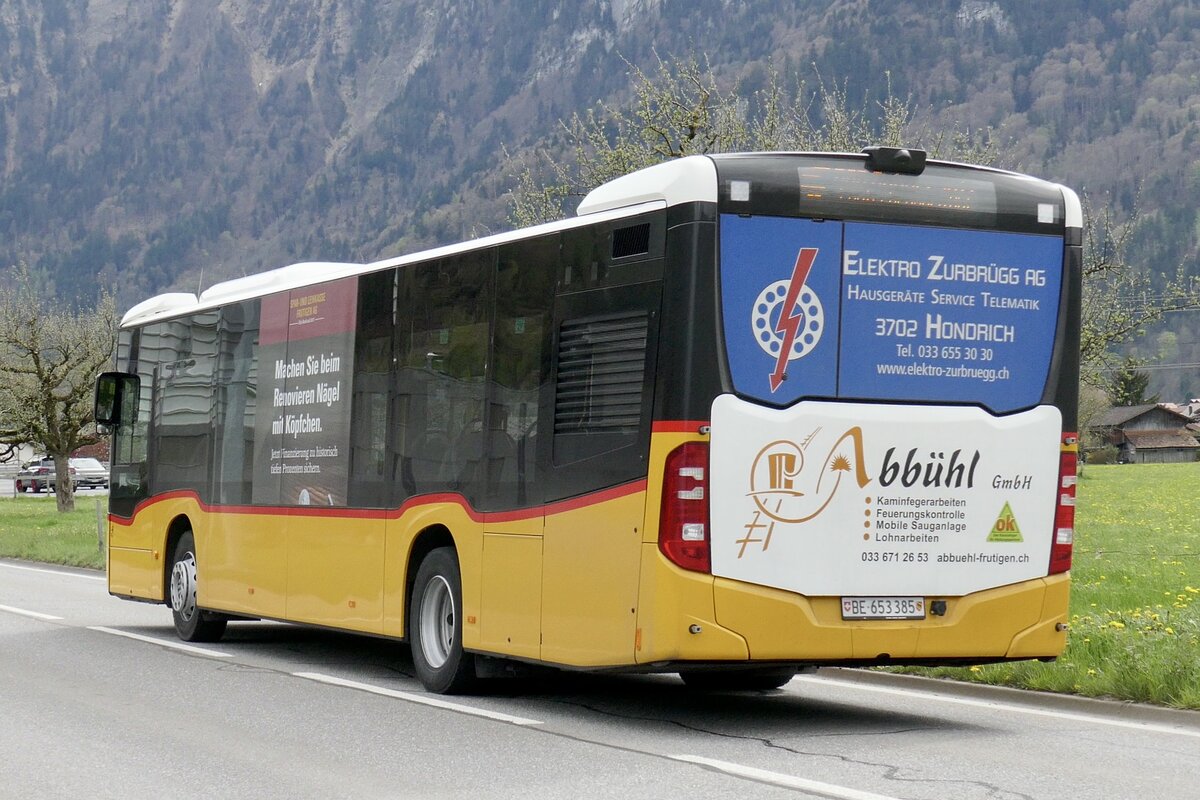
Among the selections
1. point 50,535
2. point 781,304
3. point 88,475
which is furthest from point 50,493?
point 781,304

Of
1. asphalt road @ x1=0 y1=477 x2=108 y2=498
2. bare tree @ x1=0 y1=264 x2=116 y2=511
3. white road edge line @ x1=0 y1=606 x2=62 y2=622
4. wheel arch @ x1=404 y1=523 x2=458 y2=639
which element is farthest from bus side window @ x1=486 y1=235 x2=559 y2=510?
asphalt road @ x1=0 y1=477 x2=108 y2=498

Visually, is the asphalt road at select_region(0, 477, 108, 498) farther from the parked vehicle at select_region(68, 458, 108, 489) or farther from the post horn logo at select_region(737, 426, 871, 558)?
the post horn logo at select_region(737, 426, 871, 558)

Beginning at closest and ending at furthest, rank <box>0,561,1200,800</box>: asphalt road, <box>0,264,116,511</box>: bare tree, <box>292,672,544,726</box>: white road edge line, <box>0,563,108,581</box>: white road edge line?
<box>0,561,1200,800</box>: asphalt road, <box>292,672,544,726</box>: white road edge line, <box>0,563,108,581</box>: white road edge line, <box>0,264,116,511</box>: bare tree

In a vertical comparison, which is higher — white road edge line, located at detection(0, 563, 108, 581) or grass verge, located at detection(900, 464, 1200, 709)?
grass verge, located at detection(900, 464, 1200, 709)

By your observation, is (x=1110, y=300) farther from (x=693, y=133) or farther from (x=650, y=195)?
(x=650, y=195)

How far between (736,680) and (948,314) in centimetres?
361

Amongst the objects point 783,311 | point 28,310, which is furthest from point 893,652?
point 28,310

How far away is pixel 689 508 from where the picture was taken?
922 cm

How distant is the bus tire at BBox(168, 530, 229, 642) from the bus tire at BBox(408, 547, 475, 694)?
4.48 meters

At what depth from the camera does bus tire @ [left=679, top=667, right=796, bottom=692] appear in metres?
11.9

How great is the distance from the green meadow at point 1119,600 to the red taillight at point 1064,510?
119 centimetres

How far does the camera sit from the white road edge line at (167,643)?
14820 mm

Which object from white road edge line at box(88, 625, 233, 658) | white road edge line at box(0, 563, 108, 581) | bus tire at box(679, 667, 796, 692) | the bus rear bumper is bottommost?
white road edge line at box(0, 563, 108, 581)

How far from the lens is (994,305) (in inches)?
393
